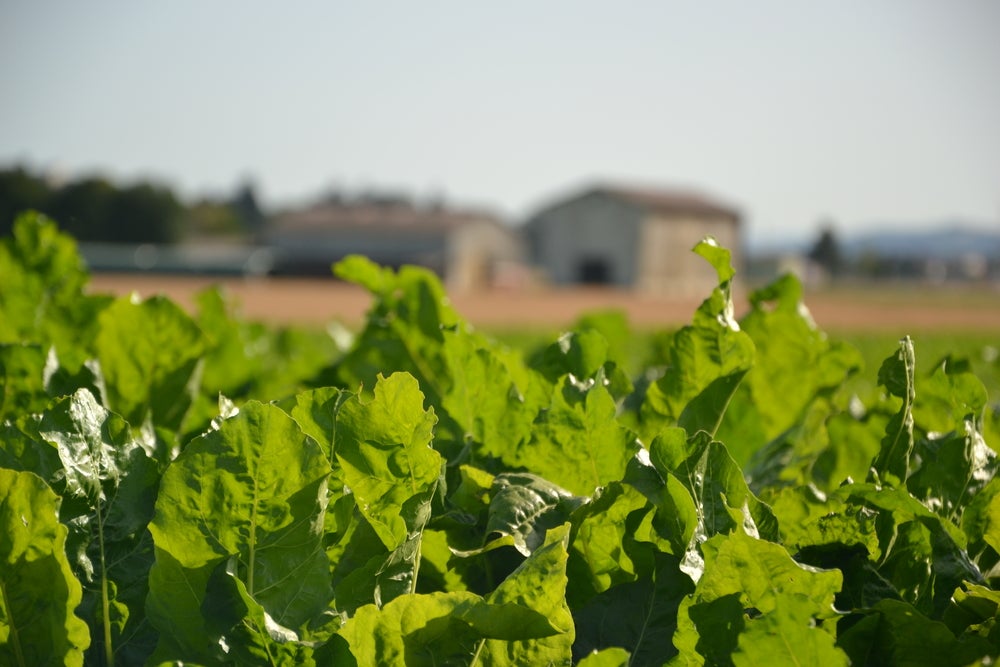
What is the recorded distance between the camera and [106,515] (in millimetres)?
857

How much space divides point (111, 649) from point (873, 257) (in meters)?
97.7

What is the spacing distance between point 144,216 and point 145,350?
162 feet

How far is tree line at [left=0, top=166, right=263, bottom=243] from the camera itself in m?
2.63

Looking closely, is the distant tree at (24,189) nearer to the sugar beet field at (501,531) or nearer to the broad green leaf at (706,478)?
the sugar beet field at (501,531)

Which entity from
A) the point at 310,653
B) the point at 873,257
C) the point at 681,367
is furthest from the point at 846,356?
the point at 873,257

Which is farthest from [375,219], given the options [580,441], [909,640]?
[909,640]

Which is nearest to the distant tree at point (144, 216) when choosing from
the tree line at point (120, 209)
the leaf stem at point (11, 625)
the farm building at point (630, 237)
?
the tree line at point (120, 209)

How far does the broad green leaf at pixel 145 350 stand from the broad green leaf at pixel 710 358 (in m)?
0.69

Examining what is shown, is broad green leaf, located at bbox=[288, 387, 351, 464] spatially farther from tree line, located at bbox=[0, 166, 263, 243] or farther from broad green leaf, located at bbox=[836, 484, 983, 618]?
tree line, located at bbox=[0, 166, 263, 243]

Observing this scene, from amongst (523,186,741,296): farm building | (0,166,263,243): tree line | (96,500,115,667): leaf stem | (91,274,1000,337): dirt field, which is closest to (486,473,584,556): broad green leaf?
(96,500,115,667): leaf stem

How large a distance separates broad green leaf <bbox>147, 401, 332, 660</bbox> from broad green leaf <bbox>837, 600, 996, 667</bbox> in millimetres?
440

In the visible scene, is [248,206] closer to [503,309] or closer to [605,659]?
[503,309]

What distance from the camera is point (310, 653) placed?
757 mm

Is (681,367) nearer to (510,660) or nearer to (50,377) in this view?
(510,660)
